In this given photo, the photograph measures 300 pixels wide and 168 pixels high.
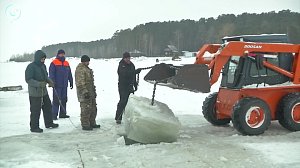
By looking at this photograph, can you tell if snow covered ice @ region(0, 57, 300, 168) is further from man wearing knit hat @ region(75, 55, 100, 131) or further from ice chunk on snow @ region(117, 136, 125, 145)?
man wearing knit hat @ region(75, 55, 100, 131)

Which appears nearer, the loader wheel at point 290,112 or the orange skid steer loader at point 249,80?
the orange skid steer loader at point 249,80

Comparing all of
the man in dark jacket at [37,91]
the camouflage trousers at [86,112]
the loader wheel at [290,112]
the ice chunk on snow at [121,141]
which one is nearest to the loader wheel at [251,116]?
the loader wheel at [290,112]


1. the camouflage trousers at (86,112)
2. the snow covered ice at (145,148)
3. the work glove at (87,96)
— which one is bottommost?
the snow covered ice at (145,148)

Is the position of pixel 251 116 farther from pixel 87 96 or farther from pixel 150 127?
pixel 87 96

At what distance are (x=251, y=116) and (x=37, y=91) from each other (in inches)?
184

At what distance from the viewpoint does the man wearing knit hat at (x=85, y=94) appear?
8.90 meters

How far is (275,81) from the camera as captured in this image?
28.8ft

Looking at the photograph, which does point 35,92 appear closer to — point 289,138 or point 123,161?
point 123,161

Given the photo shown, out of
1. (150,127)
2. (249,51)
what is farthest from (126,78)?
(249,51)

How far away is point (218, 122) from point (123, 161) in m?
3.83

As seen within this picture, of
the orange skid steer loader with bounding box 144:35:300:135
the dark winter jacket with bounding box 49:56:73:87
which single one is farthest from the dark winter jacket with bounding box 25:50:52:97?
the orange skid steer loader with bounding box 144:35:300:135

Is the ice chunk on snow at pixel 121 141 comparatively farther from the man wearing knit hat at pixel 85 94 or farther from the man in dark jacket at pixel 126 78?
the man in dark jacket at pixel 126 78

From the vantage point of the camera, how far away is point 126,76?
950cm

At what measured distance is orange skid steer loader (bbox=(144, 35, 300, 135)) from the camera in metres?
7.80
